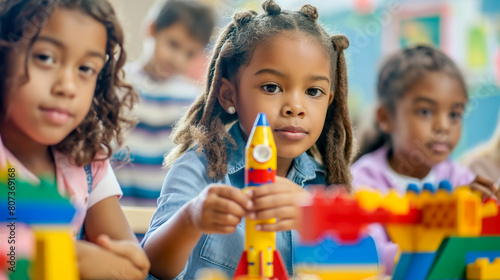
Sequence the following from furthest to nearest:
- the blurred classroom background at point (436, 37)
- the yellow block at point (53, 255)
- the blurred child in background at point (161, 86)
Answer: the blurred classroom background at point (436, 37) < the blurred child in background at point (161, 86) < the yellow block at point (53, 255)

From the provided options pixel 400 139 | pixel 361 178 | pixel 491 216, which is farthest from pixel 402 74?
pixel 491 216

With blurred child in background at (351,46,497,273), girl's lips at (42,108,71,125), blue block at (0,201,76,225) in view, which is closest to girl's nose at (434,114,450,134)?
blurred child in background at (351,46,497,273)

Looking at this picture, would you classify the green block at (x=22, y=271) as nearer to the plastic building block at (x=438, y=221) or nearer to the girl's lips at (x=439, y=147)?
the plastic building block at (x=438, y=221)

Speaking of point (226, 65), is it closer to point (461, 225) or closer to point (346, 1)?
point (461, 225)

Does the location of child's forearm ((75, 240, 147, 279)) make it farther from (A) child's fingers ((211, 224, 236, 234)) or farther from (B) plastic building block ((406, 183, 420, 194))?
(B) plastic building block ((406, 183, 420, 194))

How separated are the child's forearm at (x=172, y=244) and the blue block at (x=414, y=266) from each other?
249 millimetres

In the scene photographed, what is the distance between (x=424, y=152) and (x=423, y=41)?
1.77 meters

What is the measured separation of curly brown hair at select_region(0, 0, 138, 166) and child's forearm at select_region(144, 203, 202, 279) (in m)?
0.14

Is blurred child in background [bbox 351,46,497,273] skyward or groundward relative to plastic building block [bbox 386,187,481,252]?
skyward

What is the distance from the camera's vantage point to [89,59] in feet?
2.26

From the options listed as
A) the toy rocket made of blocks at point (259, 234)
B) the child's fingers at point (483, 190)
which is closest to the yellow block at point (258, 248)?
the toy rocket made of blocks at point (259, 234)

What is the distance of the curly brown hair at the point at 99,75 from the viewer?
68 centimetres

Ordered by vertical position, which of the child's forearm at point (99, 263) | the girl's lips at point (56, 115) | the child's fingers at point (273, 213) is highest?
the girl's lips at point (56, 115)

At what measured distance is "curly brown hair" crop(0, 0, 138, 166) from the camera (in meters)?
0.68
